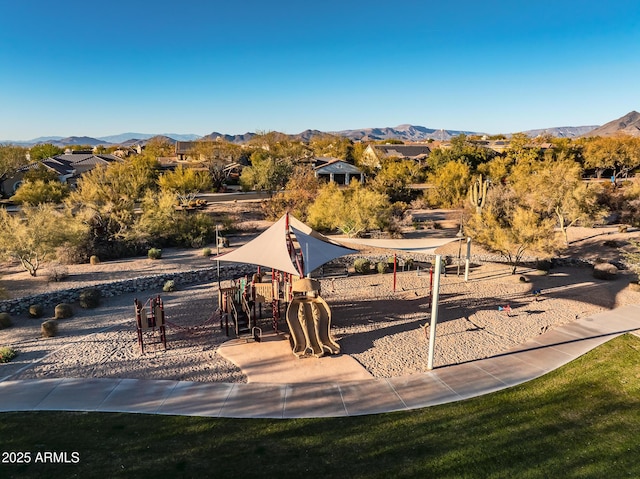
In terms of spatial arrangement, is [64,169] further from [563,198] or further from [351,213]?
[563,198]

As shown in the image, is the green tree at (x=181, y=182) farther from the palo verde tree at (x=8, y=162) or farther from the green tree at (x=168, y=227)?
the palo verde tree at (x=8, y=162)

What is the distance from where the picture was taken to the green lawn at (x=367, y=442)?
7.60 metres

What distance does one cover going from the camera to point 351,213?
27516 millimetres

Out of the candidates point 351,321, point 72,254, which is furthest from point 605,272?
point 72,254

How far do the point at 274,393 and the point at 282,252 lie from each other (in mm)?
4975

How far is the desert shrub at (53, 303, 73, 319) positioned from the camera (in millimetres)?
15508

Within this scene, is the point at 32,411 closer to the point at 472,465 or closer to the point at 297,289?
the point at 297,289

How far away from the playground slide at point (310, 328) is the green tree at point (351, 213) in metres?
14.9

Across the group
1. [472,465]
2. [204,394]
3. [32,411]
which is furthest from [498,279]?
[32,411]

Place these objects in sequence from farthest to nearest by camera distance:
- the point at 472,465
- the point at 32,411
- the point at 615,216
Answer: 1. the point at 615,216
2. the point at 32,411
3. the point at 472,465

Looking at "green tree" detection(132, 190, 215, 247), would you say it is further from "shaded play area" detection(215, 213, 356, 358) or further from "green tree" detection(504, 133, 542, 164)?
"green tree" detection(504, 133, 542, 164)

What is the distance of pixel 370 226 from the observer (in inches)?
1093

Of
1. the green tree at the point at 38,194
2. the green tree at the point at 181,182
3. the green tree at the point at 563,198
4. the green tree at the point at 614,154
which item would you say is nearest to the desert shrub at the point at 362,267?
the green tree at the point at 563,198

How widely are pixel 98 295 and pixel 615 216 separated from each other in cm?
4008
